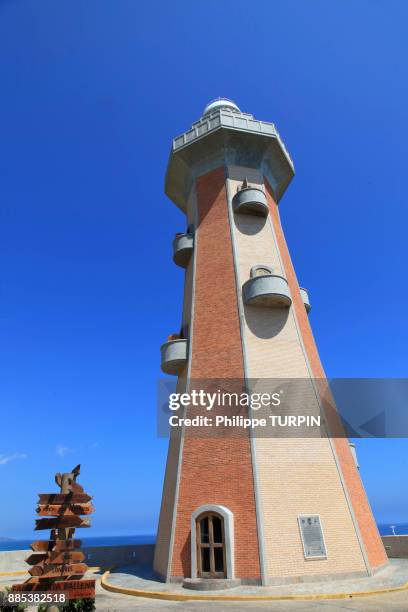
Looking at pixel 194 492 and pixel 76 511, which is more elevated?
pixel 194 492

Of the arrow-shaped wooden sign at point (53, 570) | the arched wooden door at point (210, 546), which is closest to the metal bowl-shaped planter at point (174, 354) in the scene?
the arched wooden door at point (210, 546)

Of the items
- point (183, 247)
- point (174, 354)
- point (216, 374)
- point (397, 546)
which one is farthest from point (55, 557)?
point (397, 546)

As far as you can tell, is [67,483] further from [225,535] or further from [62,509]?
[225,535]

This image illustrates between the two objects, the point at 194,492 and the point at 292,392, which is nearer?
the point at 194,492

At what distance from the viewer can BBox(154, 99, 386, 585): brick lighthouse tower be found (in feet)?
53.8

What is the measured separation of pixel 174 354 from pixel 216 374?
109 inches

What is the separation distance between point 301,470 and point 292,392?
3455mm

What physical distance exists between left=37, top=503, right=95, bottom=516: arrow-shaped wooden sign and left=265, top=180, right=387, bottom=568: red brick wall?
1206 centimetres

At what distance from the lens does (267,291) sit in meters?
20.7

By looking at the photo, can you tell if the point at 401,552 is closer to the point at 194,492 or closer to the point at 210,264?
the point at 194,492

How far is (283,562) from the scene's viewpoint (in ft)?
51.6

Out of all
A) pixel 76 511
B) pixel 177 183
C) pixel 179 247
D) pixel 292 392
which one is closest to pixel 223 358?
pixel 292 392

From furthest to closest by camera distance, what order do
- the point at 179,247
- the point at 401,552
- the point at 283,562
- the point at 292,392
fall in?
the point at 179,247 < the point at 401,552 < the point at 292,392 < the point at 283,562

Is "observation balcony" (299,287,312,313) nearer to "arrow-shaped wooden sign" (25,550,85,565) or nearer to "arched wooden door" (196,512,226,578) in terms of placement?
"arched wooden door" (196,512,226,578)
